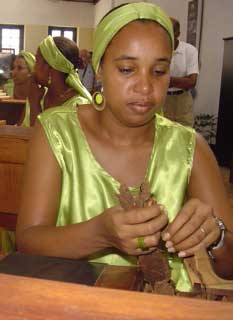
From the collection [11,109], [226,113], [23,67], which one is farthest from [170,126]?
[226,113]

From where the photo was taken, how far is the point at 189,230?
3.06 feet

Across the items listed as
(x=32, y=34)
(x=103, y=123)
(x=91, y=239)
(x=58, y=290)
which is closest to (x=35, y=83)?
(x=103, y=123)

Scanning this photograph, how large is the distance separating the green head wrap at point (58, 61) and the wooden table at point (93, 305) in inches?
110

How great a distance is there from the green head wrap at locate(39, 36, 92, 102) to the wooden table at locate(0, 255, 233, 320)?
2.79 m

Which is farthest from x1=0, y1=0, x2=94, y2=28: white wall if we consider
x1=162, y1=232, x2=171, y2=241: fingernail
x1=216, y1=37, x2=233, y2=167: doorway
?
x1=162, y1=232, x2=171, y2=241: fingernail

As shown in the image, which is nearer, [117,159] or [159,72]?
[159,72]

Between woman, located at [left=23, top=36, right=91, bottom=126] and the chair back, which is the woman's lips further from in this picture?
woman, located at [left=23, top=36, right=91, bottom=126]

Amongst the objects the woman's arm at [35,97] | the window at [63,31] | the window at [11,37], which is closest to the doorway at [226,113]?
the woman's arm at [35,97]

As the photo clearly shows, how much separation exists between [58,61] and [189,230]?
2584mm

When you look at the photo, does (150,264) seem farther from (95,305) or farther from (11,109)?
(11,109)

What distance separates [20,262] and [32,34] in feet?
48.5

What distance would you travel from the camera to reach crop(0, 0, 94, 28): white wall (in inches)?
586

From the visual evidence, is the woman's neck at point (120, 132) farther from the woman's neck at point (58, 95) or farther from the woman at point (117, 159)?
the woman's neck at point (58, 95)

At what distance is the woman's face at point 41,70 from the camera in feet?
11.2
